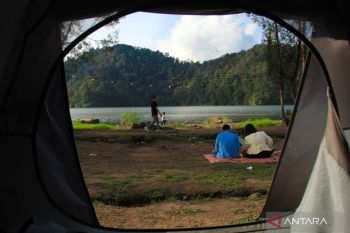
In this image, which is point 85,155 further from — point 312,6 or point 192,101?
point 192,101

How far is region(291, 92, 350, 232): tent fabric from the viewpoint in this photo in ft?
6.06

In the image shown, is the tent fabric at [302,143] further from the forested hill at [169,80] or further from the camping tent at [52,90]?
the forested hill at [169,80]

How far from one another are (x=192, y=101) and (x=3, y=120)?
26178mm

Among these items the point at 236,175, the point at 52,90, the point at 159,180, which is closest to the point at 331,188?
the point at 52,90

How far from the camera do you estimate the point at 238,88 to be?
24.8 metres

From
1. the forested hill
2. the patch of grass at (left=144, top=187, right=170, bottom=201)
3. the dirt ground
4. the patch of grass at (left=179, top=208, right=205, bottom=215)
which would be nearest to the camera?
the dirt ground

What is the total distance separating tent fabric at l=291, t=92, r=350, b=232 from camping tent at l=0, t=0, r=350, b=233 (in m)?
0.24

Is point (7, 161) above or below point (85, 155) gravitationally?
above

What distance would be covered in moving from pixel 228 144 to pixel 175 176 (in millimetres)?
1001

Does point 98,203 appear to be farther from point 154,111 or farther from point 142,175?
point 154,111

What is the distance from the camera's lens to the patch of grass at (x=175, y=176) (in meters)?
5.79

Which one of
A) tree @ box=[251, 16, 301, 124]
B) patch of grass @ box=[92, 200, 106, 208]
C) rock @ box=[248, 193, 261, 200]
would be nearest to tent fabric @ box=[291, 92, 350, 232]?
rock @ box=[248, 193, 261, 200]

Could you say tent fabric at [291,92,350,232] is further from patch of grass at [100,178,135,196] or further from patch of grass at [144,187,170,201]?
patch of grass at [100,178,135,196]

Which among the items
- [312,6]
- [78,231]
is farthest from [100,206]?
[312,6]
